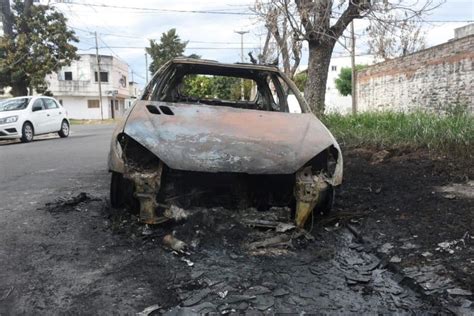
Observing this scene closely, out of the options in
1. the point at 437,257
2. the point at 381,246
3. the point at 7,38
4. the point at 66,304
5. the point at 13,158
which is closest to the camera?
the point at 66,304

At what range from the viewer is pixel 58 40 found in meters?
29.3

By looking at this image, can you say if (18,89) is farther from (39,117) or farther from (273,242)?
(273,242)

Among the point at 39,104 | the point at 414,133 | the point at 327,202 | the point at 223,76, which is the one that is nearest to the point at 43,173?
the point at 223,76

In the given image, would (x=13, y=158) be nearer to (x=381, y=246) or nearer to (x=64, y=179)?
(x=64, y=179)

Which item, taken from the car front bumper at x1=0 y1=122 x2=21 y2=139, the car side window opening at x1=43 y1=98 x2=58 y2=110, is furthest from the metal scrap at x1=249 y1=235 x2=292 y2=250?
the car side window opening at x1=43 y1=98 x2=58 y2=110

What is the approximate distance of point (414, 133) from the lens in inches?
310

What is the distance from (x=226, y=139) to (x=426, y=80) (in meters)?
14.6

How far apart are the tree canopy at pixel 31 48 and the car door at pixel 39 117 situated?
1328 cm

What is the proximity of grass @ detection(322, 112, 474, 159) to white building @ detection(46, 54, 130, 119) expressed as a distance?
43754 mm

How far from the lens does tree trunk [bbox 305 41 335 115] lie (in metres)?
11.3

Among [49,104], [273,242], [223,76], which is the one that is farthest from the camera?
[49,104]

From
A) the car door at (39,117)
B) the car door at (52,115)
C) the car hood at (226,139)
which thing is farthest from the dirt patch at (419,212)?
the car door at (52,115)

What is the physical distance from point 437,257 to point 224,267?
5.16 feet

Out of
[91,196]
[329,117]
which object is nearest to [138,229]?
[91,196]
